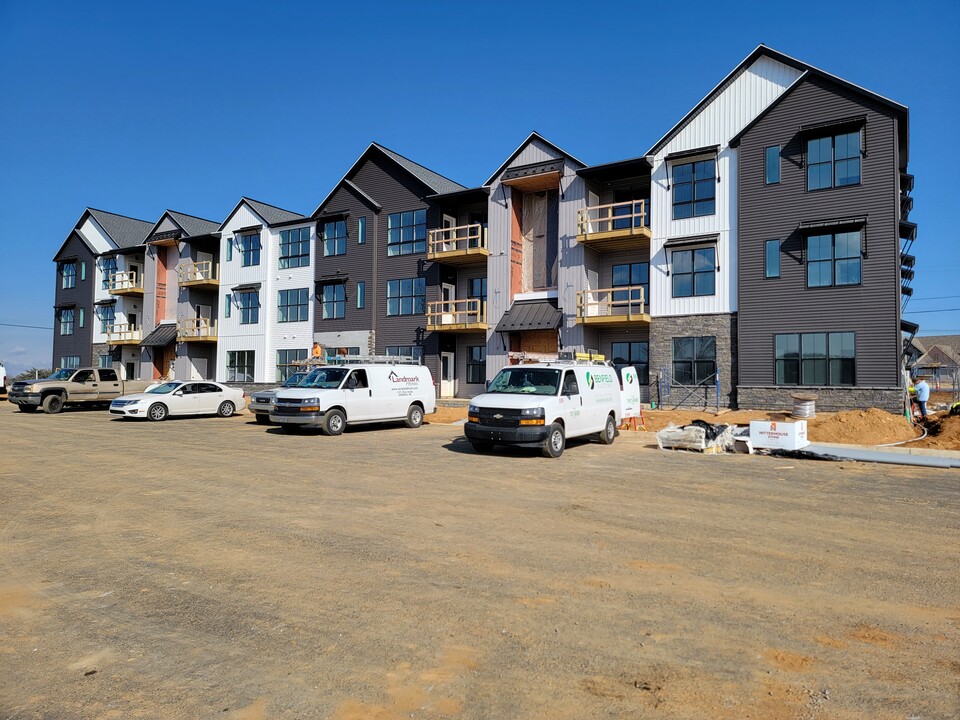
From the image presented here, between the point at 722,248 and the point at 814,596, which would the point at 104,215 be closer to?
the point at 722,248

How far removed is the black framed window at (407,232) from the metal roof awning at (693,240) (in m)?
13.6

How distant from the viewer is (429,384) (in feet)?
73.0

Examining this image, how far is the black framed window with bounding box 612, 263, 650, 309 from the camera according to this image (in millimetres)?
29438

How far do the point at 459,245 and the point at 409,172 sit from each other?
530cm

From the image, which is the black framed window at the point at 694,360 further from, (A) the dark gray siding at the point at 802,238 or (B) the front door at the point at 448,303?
(B) the front door at the point at 448,303

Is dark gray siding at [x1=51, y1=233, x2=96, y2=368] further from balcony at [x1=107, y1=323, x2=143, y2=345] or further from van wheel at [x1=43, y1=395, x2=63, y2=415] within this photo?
van wheel at [x1=43, y1=395, x2=63, y2=415]

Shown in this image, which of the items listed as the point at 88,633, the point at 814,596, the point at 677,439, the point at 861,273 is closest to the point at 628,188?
the point at 861,273

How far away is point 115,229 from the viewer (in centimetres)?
5291

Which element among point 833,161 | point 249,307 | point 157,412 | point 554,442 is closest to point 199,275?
point 249,307

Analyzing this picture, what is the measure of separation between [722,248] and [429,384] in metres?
13.8

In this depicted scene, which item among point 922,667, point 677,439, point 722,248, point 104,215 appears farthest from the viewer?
point 104,215

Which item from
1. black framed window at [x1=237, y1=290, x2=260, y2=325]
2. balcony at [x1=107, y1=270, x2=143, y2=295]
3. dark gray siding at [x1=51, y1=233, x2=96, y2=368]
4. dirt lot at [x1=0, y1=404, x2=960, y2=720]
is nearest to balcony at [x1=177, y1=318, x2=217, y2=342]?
black framed window at [x1=237, y1=290, x2=260, y2=325]

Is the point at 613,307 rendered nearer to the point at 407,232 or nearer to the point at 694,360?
the point at 694,360

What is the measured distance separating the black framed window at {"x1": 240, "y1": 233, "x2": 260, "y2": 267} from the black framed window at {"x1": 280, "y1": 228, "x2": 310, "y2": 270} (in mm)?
1988
